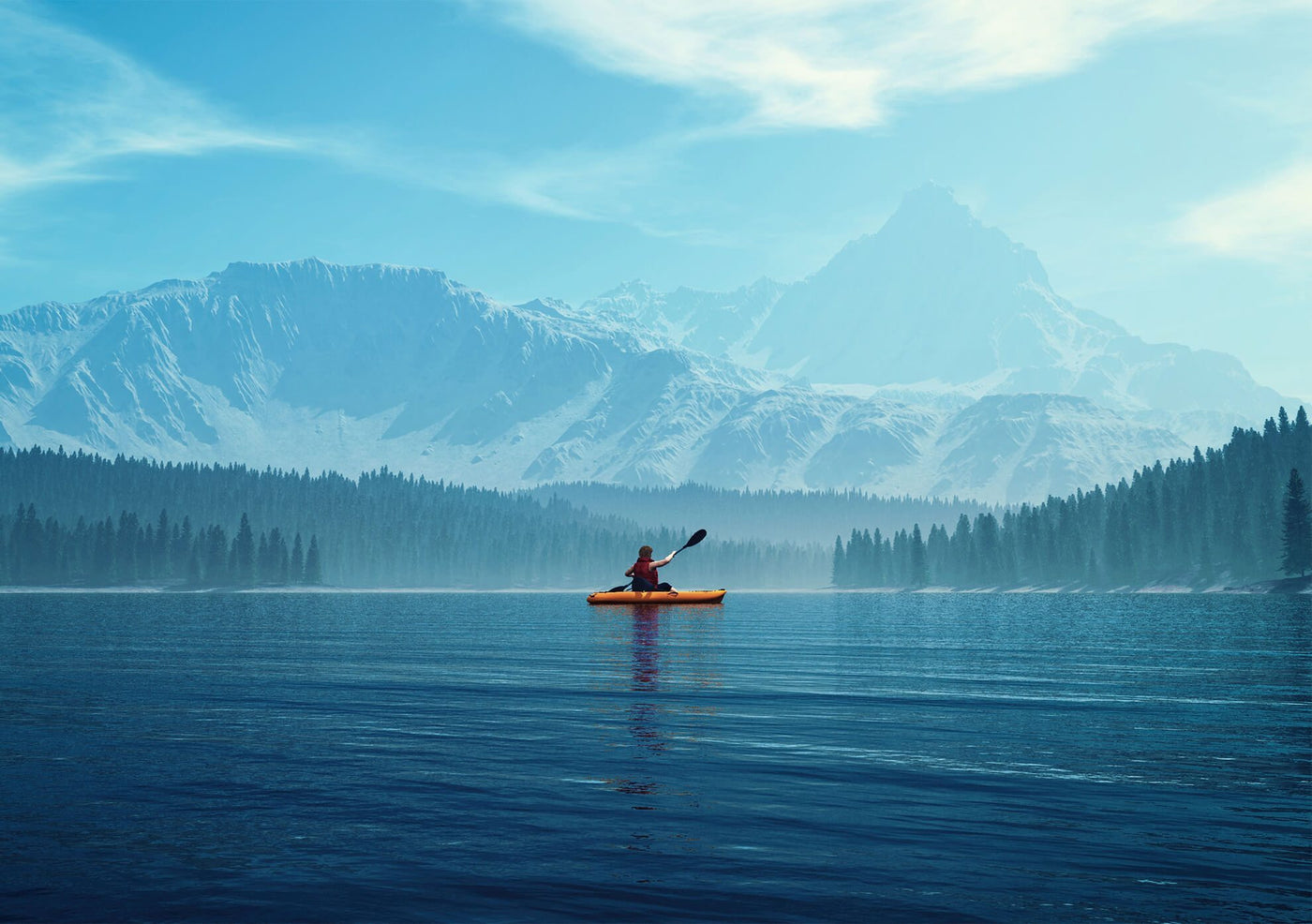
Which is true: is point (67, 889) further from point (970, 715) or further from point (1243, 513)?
point (1243, 513)

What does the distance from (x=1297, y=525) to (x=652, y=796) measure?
16165 cm

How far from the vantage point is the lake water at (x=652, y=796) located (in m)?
14.6

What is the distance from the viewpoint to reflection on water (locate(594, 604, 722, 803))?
22.4m

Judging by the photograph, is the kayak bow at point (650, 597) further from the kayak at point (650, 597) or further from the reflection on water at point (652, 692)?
the reflection on water at point (652, 692)

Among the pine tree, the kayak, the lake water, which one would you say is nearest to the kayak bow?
the kayak

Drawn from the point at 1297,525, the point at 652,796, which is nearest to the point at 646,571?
the point at 652,796

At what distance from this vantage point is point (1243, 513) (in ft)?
626

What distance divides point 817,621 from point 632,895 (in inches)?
3817

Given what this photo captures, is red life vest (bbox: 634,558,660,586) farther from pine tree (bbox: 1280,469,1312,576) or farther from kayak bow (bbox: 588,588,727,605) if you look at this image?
pine tree (bbox: 1280,469,1312,576)

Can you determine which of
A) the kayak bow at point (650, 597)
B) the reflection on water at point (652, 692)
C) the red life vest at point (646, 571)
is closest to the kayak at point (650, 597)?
the kayak bow at point (650, 597)

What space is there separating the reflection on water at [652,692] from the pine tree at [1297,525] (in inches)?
4396

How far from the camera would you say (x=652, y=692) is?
38219 mm

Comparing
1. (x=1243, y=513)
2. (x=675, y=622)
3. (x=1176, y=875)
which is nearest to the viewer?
(x=1176, y=875)

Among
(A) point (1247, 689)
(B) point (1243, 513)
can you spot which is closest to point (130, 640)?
(A) point (1247, 689)
